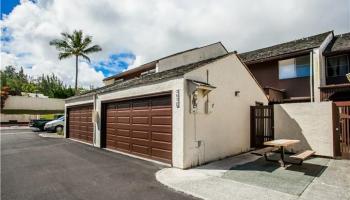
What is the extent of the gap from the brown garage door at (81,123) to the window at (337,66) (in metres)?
16.5

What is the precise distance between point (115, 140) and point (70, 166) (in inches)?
134

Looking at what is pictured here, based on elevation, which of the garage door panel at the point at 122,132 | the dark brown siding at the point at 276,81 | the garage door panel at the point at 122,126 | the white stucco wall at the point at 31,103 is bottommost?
the garage door panel at the point at 122,132

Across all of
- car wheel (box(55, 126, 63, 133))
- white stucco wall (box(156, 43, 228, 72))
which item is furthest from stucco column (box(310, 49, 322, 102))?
car wheel (box(55, 126, 63, 133))

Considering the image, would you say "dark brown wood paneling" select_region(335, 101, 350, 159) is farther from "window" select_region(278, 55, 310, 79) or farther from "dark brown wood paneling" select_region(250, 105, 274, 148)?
"window" select_region(278, 55, 310, 79)

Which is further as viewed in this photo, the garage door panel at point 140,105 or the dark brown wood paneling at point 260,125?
the dark brown wood paneling at point 260,125

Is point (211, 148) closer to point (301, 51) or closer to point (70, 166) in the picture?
point (70, 166)

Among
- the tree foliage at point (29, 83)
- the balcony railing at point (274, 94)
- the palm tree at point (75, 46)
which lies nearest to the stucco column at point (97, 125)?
the balcony railing at point (274, 94)

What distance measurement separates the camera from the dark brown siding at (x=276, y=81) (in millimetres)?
15648

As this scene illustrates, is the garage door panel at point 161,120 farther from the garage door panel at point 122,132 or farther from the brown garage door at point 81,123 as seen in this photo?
the brown garage door at point 81,123

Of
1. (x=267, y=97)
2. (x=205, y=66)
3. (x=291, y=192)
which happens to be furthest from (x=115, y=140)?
(x=267, y=97)

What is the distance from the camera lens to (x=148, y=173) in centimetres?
660

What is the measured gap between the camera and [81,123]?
1476 centimetres

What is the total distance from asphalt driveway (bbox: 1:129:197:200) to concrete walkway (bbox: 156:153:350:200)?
17.3 inches

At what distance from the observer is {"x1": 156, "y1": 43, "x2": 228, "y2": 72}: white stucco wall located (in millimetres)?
16077
